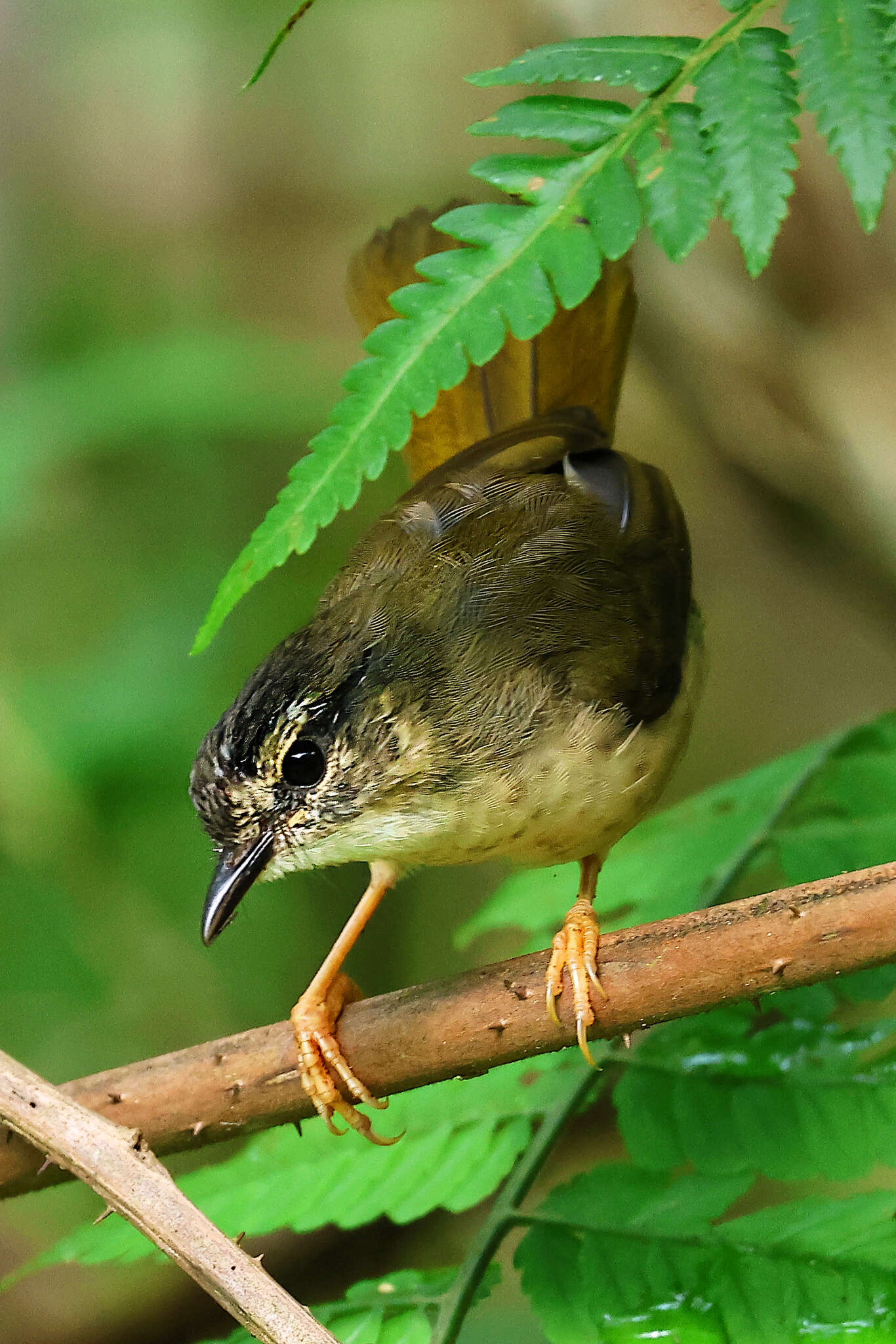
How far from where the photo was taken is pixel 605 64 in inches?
52.5

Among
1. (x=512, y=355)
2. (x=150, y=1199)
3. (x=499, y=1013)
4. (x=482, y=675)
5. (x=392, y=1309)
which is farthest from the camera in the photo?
(x=512, y=355)

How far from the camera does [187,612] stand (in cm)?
348

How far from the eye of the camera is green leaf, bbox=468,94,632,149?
130cm

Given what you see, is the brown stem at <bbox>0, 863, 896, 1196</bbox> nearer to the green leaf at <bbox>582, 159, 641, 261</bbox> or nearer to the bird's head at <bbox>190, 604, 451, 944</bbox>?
the bird's head at <bbox>190, 604, 451, 944</bbox>

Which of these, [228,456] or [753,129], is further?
[228,456]

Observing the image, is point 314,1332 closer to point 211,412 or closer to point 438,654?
point 438,654

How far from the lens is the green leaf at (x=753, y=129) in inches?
47.3

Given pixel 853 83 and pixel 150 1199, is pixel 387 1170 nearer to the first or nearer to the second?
pixel 150 1199

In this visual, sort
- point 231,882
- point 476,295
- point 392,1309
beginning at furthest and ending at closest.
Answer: point 231,882, point 392,1309, point 476,295

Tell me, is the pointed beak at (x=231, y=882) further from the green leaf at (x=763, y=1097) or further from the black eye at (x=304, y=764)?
the green leaf at (x=763, y=1097)

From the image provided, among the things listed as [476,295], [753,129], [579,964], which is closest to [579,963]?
[579,964]

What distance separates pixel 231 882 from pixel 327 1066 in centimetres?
32

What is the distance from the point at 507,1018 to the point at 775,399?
186cm

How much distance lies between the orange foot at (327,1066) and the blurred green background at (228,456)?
49 centimetres
